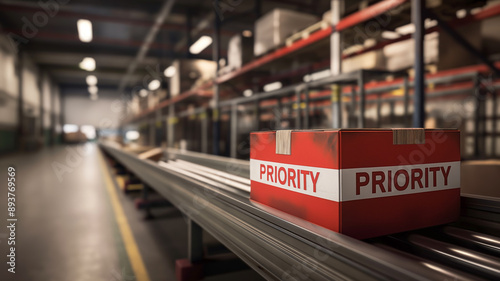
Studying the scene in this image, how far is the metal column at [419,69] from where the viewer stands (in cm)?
186

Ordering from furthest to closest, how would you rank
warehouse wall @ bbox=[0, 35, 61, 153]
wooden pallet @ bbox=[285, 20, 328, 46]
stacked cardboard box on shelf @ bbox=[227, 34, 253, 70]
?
1. warehouse wall @ bbox=[0, 35, 61, 153]
2. stacked cardboard box on shelf @ bbox=[227, 34, 253, 70]
3. wooden pallet @ bbox=[285, 20, 328, 46]

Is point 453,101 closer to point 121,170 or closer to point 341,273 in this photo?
point 341,273

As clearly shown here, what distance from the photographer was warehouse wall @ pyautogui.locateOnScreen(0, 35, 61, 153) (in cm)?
1172

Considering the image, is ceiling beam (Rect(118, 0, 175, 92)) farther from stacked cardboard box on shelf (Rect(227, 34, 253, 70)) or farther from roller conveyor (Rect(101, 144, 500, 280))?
roller conveyor (Rect(101, 144, 500, 280))

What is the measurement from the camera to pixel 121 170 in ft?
22.3

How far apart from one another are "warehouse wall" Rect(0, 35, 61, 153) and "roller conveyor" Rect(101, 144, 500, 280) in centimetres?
1395

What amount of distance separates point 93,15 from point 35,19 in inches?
117

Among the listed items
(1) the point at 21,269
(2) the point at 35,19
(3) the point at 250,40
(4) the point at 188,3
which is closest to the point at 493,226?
(1) the point at 21,269

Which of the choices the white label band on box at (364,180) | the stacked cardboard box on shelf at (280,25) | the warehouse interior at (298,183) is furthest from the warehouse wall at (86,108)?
the white label band on box at (364,180)

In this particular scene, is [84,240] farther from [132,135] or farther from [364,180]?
[132,135]

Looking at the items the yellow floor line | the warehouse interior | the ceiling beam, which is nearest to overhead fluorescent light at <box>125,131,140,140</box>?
the ceiling beam

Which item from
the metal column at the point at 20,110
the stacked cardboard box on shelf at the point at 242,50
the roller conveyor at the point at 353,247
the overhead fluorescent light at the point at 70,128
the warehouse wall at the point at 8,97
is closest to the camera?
the roller conveyor at the point at 353,247

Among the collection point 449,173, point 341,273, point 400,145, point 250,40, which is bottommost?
point 341,273

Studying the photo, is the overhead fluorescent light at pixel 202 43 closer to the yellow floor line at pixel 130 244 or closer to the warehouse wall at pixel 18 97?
the yellow floor line at pixel 130 244
